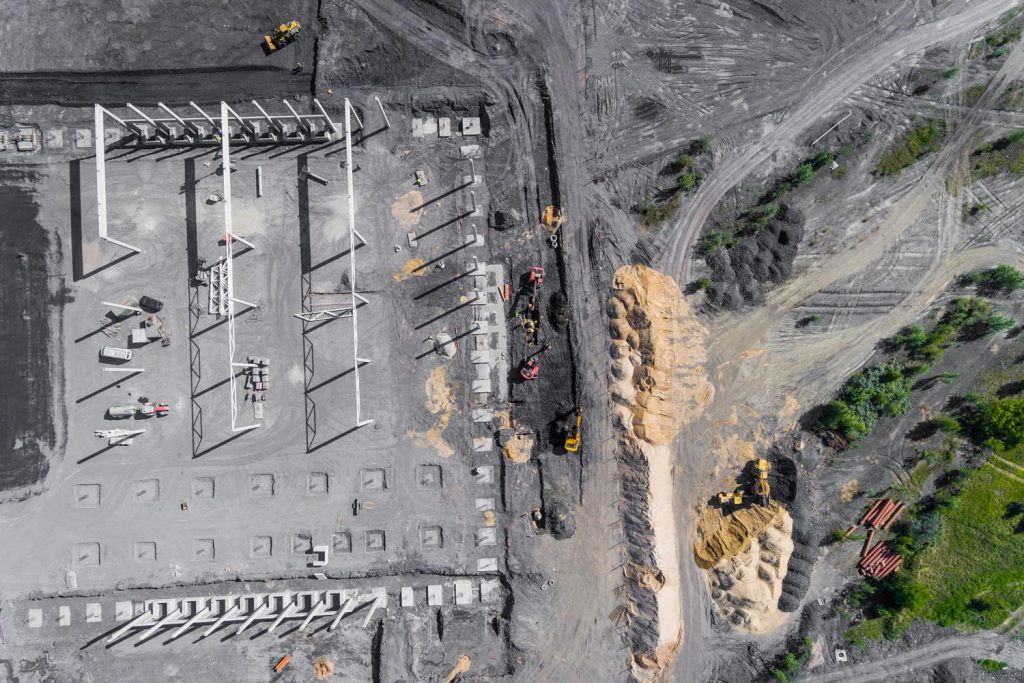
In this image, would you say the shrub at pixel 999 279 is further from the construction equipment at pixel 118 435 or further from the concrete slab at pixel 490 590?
the construction equipment at pixel 118 435

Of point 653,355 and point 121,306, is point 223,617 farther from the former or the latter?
point 653,355

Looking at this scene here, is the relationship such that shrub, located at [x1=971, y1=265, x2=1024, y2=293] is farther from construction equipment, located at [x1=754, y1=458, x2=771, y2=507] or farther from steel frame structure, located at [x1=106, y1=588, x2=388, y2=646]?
steel frame structure, located at [x1=106, y1=588, x2=388, y2=646]

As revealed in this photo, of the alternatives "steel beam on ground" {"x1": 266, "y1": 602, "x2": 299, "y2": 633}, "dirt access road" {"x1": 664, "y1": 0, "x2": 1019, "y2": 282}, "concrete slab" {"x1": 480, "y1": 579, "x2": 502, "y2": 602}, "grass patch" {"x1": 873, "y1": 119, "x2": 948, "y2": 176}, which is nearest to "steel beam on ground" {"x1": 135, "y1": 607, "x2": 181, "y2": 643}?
"steel beam on ground" {"x1": 266, "y1": 602, "x2": 299, "y2": 633}

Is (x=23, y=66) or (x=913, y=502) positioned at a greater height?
(x=23, y=66)

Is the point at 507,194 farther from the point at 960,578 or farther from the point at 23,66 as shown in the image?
the point at 960,578

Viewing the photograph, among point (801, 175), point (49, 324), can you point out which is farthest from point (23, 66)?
point (801, 175)

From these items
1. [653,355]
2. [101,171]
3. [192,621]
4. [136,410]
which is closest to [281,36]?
[101,171]
